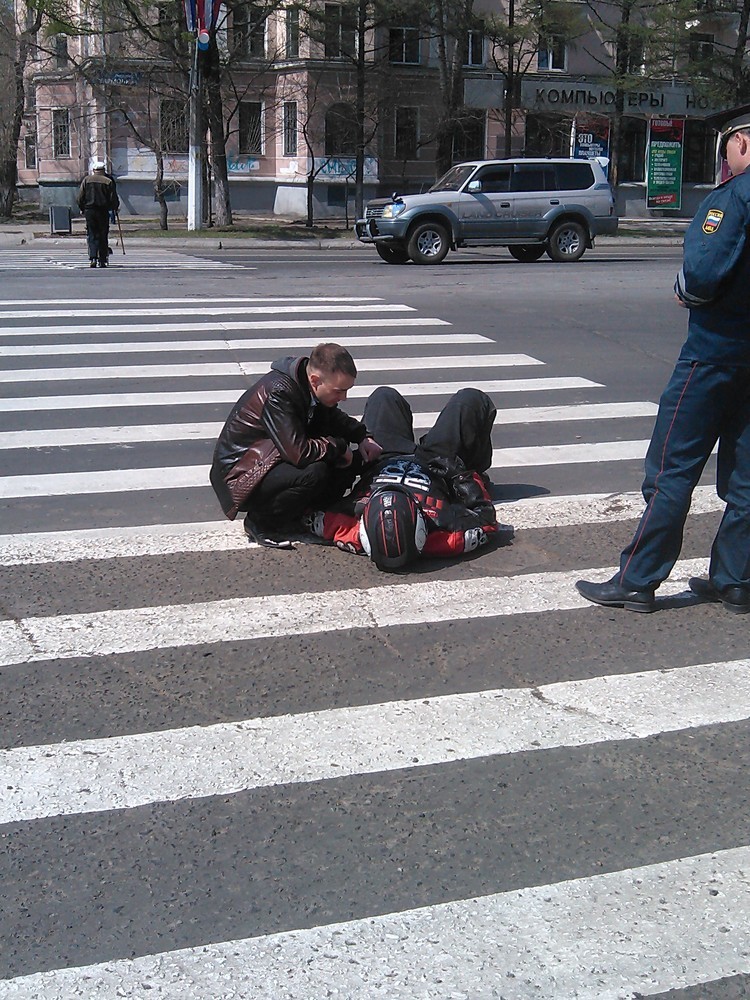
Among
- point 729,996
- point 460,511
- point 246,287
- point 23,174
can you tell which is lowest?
point 729,996

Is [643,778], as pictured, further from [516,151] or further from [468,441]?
[516,151]

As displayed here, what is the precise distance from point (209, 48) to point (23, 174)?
960 inches

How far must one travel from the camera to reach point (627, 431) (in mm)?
8344

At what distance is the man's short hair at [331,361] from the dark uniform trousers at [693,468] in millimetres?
1581

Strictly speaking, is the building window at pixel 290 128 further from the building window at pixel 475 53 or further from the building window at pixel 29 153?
the building window at pixel 29 153

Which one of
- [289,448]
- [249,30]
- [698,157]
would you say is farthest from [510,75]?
[289,448]

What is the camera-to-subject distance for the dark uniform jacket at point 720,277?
14.3 feet

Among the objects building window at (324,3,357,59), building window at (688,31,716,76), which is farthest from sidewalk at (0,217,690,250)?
building window at (324,3,357,59)

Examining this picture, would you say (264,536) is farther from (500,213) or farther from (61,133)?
(61,133)

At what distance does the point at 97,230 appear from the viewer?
18000 mm

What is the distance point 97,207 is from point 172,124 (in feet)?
64.2

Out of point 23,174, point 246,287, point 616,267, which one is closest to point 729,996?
point 246,287

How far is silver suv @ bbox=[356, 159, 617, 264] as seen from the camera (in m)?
22.0

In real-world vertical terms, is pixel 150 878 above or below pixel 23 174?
below
